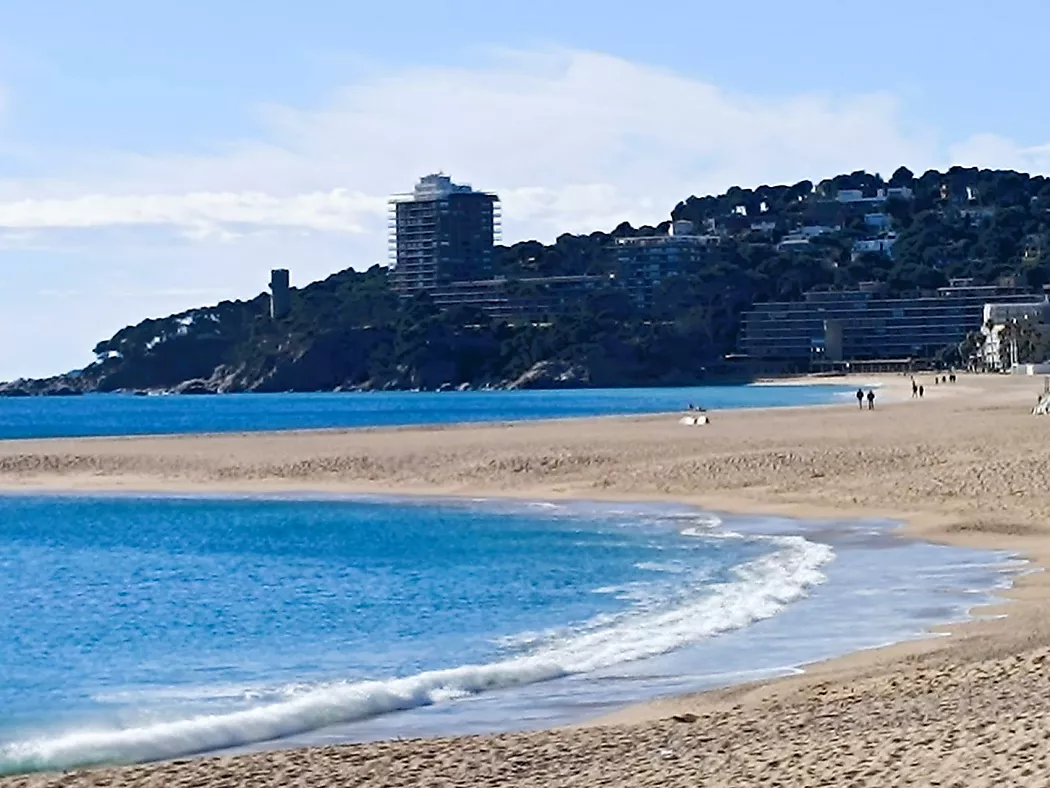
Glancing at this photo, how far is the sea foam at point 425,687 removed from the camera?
1125 centimetres

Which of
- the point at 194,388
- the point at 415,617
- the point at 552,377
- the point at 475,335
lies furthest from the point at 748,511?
the point at 194,388

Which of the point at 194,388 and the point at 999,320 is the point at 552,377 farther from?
the point at 194,388

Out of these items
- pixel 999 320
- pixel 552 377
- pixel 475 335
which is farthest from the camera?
pixel 475 335

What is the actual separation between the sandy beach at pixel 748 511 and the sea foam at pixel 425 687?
82 centimetres

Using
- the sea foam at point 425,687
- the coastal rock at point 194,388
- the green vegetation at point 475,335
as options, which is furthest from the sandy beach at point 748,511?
the coastal rock at point 194,388

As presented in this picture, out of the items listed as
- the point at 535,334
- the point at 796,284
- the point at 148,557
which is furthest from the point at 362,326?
the point at 148,557

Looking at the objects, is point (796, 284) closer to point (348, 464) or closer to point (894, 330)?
point (894, 330)

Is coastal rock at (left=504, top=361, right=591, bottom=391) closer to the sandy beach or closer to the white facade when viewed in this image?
the white facade

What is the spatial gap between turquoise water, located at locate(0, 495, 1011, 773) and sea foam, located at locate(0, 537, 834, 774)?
1.2 inches

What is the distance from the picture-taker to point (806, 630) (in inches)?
603

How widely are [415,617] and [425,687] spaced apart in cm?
441

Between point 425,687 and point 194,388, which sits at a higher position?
point 194,388

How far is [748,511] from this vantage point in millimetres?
27547

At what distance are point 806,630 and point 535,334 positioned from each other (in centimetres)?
15123
